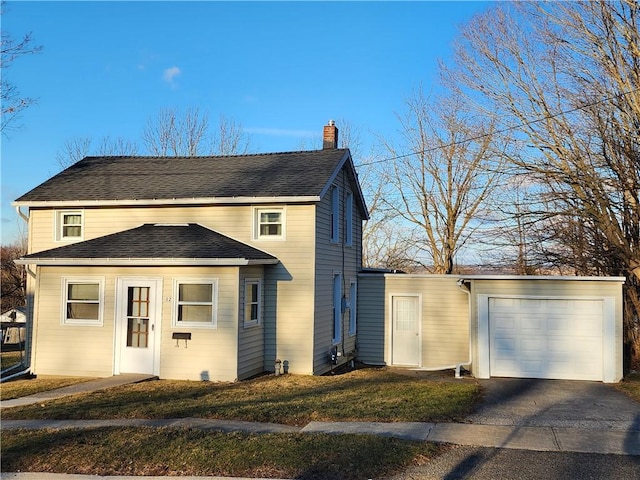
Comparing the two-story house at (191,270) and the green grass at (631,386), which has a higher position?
the two-story house at (191,270)

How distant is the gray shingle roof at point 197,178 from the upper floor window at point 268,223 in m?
0.56

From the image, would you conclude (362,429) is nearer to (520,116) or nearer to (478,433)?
(478,433)

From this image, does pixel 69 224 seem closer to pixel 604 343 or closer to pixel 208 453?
pixel 208 453

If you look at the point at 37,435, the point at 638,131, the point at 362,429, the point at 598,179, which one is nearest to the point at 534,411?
the point at 362,429

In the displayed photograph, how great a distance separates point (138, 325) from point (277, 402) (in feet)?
16.7

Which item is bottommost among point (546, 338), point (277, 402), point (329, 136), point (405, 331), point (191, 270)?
point (277, 402)

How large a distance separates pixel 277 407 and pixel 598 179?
12.6m

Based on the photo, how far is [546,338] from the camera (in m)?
14.8

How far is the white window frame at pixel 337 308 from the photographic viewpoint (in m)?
16.8

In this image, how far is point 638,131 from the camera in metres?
16.9

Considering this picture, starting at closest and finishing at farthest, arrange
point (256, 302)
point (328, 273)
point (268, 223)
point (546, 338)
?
point (256, 302) < point (546, 338) < point (268, 223) < point (328, 273)

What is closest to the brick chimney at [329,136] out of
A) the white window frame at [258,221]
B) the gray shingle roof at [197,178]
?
the gray shingle roof at [197,178]

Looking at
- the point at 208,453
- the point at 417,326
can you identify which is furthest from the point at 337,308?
the point at 208,453

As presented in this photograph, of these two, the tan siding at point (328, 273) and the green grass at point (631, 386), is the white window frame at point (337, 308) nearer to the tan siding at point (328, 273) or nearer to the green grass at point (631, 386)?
the tan siding at point (328, 273)
